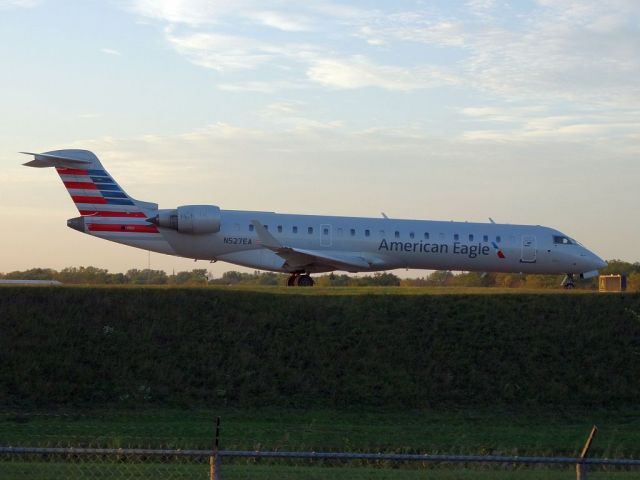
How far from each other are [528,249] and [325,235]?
7.75m

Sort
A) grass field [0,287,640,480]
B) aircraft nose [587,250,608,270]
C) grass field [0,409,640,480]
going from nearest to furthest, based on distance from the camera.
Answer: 1. grass field [0,409,640,480]
2. grass field [0,287,640,480]
3. aircraft nose [587,250,608,270]

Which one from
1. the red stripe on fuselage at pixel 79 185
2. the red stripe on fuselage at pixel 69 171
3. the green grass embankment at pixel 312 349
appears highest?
the red stripe on fuselage at pixel 69 171

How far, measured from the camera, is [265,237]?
116 feet

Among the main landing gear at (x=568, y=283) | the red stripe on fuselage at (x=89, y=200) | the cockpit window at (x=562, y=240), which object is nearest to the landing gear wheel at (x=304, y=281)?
the red stripe on fuselage at (x=89, y=200)

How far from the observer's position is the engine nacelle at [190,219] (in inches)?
1395


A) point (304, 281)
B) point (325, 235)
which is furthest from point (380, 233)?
point (304, 281)

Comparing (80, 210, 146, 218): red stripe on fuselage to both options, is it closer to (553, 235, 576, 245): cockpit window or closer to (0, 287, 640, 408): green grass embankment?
(0, 287, 640, 408): green grass embankment

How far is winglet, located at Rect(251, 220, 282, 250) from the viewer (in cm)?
3522

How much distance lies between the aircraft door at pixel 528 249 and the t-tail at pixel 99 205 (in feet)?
44.2

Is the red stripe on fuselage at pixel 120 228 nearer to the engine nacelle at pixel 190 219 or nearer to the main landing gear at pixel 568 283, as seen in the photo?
the engine nacelle at pixel 190 219

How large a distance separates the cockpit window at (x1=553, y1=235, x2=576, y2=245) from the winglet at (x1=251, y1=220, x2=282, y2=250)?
10748mm

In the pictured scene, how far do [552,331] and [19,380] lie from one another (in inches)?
517

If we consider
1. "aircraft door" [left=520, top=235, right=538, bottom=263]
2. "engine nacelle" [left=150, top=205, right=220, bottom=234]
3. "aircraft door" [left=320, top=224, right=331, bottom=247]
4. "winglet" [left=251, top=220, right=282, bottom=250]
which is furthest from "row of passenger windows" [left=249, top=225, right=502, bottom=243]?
"engine nacelle" [left=150, top=205, right=220, bottom=234]

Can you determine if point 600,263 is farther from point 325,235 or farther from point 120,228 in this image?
point 120,228
